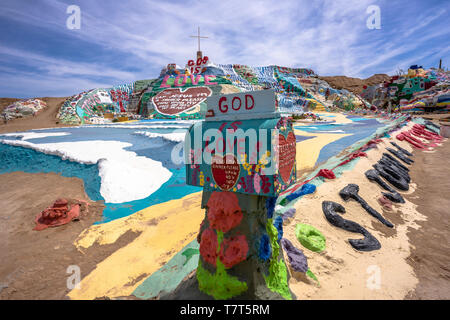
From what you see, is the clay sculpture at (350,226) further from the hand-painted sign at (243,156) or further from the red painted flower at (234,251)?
the red painted flower at (234,251)

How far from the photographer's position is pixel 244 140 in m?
1.96

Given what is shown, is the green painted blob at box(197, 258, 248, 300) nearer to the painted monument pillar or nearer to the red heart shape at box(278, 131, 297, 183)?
the painted monument pillar

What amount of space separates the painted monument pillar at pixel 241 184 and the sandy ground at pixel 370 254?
2.48 ft

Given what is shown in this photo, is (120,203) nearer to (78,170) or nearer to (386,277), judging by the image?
(78,170)

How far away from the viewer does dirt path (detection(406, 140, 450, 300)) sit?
106 inches

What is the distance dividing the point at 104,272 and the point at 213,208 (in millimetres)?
2786

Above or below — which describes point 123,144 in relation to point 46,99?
below

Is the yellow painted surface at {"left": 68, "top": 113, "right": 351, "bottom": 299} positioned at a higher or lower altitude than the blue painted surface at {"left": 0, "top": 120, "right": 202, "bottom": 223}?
lower

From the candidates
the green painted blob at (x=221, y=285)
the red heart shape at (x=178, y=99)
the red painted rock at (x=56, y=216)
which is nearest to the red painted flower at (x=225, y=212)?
the green painted blob at (x=221, y=285)

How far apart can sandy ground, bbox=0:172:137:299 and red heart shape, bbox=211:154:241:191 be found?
318 centimetres

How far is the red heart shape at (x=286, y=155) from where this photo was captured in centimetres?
195

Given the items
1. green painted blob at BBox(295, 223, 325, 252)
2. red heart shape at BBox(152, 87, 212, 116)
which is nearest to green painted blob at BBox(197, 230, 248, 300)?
green painted blob at BBox(295, 223, 325, 252)

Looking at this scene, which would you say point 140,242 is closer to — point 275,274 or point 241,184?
point 275,274
